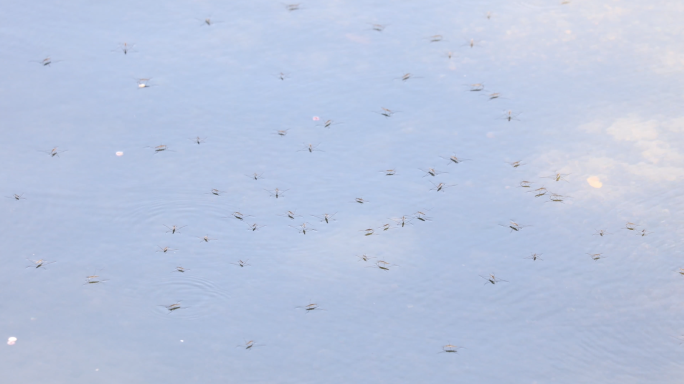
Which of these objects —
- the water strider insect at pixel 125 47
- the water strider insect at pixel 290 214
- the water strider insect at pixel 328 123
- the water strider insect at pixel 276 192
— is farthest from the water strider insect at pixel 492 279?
the water strider insect at pixel 125 47

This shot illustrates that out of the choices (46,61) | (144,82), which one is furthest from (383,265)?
(46,61)

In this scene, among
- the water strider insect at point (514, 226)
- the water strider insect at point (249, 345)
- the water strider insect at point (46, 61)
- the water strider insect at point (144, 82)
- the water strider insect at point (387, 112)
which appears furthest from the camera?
the water strider insect at point (46, 61)

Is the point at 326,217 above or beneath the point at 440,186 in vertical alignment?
beneath

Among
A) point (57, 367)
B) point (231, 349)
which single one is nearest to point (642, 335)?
point (231, 349)

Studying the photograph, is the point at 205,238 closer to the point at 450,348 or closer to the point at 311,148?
the point at 311,148

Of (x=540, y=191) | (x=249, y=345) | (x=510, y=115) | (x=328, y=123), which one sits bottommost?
(x=249, y=345)

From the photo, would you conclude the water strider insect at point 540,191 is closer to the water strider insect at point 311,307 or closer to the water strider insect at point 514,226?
the water strider insect at point 514,226
